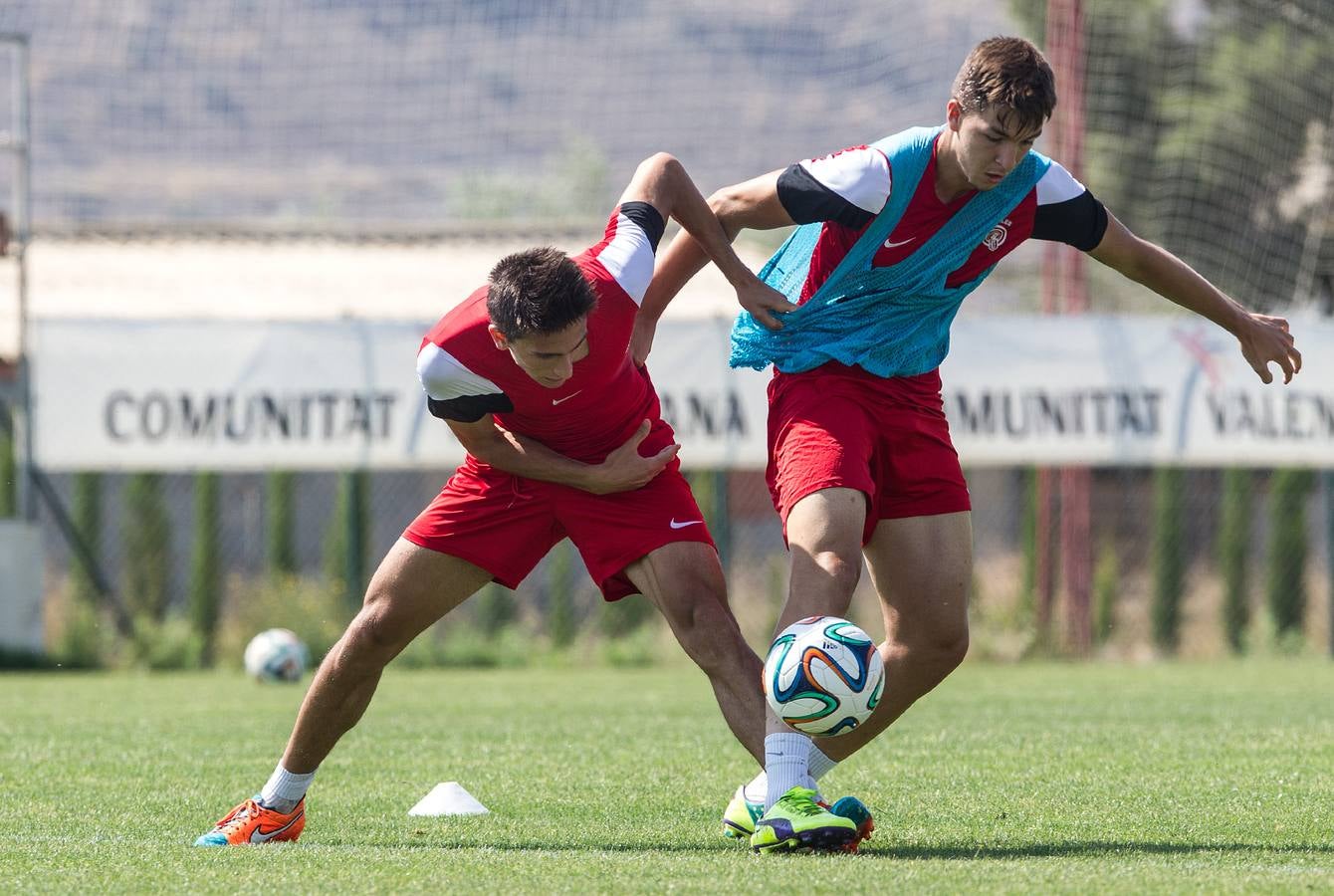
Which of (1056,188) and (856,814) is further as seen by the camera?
(1056,188)

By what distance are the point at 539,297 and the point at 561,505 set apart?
2.79ft

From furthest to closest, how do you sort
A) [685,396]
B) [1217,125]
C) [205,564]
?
[1217,125] < [205,564] < [685,396]

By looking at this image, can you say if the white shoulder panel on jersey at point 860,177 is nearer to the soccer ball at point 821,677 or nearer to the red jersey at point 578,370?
the red jersey at point 578,370

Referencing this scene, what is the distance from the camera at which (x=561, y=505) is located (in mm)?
5539

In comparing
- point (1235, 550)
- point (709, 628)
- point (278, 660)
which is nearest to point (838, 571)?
point (709, 628)

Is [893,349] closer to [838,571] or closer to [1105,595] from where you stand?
[838,571]

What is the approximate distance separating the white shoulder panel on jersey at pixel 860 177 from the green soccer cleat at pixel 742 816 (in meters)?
1.76

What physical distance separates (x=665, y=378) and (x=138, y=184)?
18.5m

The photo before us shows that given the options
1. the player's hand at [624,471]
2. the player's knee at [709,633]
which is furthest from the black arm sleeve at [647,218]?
the player's knee at [709,633]

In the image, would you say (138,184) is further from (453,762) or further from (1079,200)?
(1079,200)

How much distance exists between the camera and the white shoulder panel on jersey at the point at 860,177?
526 centimetres

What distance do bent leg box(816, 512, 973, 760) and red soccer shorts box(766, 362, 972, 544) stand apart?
55 mm

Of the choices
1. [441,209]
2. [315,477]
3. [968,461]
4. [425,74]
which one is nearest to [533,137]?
[425,74]

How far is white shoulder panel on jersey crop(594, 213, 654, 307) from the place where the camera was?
5.36m
